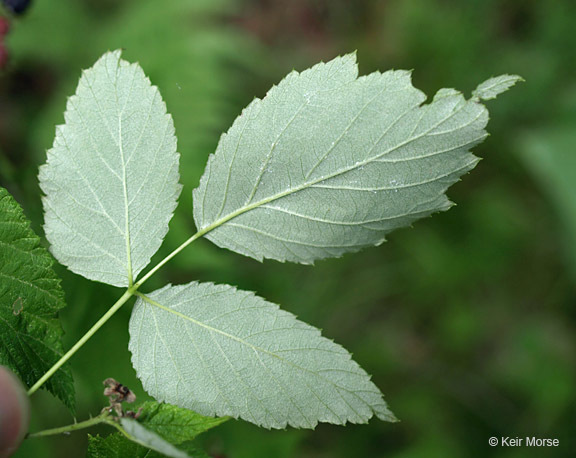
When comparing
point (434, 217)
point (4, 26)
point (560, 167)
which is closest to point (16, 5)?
point (4, 26)

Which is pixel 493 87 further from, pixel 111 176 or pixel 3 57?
pixel 3 57

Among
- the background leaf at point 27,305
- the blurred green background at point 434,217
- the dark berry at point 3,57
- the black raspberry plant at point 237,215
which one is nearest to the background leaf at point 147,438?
the black raspberry plant at point 237,215

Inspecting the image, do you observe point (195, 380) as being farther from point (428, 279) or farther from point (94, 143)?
point (428, 279)

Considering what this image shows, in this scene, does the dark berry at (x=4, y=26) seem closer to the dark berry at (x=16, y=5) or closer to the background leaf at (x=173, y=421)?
the dark berry at (x=16, y=5)

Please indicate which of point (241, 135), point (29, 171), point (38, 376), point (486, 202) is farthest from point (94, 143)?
point (486, 202)

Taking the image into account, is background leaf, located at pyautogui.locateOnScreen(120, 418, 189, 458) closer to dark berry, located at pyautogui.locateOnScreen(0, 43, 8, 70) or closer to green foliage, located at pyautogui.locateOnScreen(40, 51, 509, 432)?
green foliage, located at pyautogui.locateOnScreen(40, 51, 509, 432)

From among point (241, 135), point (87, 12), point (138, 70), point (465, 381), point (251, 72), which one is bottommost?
point (465, 381)
